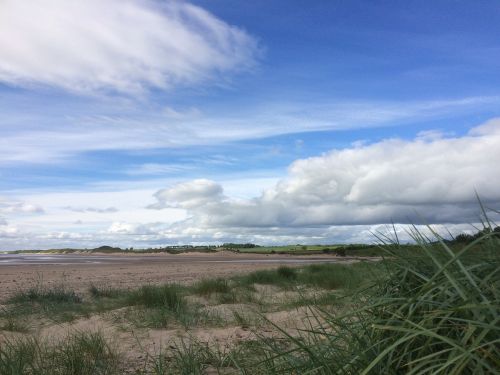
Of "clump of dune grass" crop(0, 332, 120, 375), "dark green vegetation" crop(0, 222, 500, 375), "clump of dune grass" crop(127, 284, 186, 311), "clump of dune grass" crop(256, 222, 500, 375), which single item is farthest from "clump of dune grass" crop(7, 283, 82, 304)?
"clump of dune grass" crop(256, 222, 500, 375)

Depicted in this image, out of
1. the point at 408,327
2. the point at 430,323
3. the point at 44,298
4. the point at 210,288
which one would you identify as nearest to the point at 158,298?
the point at 210,288

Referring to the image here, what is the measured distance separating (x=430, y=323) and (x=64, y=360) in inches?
140

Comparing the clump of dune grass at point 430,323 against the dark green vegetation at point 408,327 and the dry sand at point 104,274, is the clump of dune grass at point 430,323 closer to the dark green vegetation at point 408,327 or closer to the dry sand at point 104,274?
the dark green vegetation at point 408,327

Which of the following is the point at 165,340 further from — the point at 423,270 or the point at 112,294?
the point at 112,294

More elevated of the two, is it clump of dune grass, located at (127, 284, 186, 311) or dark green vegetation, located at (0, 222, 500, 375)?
dark green vegetation, located at (0, 222, 500, 375)

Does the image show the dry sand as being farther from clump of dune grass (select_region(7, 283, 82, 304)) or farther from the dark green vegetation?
the dark green vegetation

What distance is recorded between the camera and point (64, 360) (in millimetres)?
4594

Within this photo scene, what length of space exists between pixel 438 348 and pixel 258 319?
554cm

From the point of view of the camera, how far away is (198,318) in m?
8.10

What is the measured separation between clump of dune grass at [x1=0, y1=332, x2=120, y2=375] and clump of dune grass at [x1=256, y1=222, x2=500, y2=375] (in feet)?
7.33

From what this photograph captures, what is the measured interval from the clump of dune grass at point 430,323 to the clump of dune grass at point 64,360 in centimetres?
223

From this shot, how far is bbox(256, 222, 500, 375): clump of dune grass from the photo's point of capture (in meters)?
2.10

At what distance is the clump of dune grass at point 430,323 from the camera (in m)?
2.10

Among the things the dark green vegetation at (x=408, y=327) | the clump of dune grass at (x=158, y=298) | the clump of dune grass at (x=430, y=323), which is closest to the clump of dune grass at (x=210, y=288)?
the clump of dune grass at (x=158, y=298)
